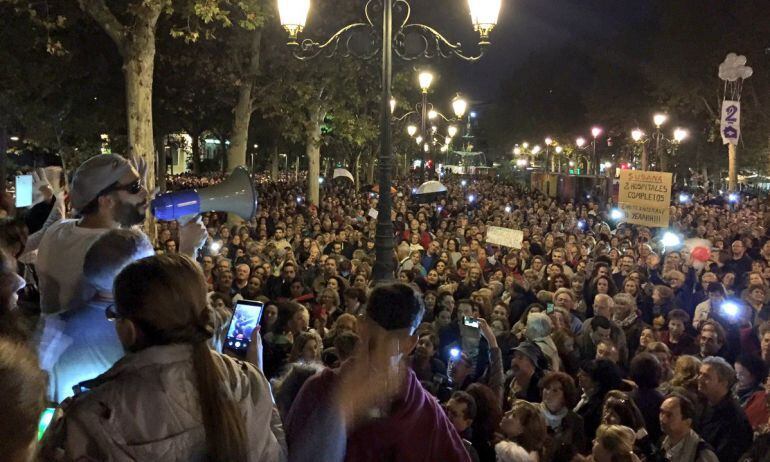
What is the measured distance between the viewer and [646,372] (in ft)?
17.9

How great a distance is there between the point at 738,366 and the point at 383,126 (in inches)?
184

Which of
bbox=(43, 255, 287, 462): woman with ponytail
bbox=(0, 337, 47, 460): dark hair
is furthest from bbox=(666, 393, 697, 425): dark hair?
bbox=(0, 337, 47, 460): dark hair

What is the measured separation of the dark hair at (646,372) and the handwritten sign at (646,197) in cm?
957

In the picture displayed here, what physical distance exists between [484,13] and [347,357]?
701 centimetres

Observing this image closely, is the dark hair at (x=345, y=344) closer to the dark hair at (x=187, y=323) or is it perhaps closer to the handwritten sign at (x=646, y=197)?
the dark hair at (x=187, y=323)

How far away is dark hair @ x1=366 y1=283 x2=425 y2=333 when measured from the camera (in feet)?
7.89

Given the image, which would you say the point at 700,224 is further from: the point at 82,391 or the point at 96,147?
the point at 96,147

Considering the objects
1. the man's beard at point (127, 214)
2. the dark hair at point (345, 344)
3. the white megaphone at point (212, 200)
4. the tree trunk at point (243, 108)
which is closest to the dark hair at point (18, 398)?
the man's beard at point (127, 214)

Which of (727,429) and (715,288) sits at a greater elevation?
(715,288)

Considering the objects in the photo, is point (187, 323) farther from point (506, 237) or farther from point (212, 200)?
point (506, 237)

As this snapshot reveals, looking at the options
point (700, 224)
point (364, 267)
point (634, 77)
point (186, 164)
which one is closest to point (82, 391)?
point (364, 267)

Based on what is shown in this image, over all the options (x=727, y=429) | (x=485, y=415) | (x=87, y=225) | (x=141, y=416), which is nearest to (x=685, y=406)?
(x=727, y=429)

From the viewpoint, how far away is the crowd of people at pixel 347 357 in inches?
71.3

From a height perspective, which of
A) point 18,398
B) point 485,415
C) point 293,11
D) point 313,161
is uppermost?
point 293,11
